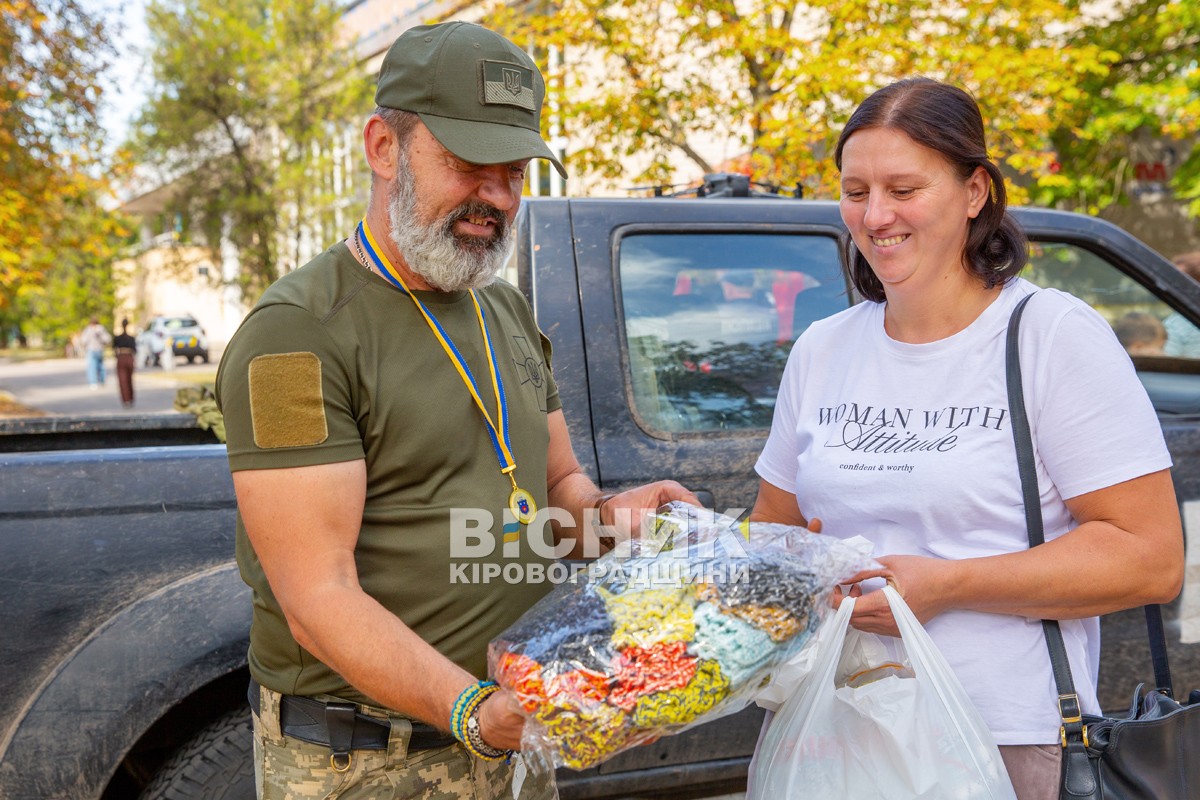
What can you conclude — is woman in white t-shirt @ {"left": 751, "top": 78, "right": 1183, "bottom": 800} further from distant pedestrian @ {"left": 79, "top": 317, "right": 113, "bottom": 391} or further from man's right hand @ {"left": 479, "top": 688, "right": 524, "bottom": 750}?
distant pedestrian @ {"left": 79, "top": 317, "right": 113, "bottom": 391}

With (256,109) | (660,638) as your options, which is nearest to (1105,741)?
(660,638)

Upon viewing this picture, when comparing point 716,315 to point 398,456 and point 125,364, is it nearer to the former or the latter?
point 398,456

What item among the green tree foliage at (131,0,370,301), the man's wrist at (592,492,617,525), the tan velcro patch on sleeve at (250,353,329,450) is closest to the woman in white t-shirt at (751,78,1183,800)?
the man's wrist at (592,492,617,525)

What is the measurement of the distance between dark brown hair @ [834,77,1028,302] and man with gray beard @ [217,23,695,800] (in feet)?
1.91

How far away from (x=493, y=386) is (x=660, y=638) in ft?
1.95

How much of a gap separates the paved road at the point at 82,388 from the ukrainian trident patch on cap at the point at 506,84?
12.4 m

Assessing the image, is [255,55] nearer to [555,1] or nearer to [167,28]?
[167,28]

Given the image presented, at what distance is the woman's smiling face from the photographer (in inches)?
65.7

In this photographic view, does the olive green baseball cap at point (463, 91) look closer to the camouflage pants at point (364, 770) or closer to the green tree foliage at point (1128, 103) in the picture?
the camouflage pants at point (364, 770)

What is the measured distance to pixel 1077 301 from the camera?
5.39ft

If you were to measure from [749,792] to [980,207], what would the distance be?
1090mm

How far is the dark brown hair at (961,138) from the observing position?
1.65m

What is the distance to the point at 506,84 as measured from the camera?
1699 mm

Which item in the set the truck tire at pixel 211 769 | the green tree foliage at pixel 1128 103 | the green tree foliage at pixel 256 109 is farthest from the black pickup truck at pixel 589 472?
the green tree foliage at pixel 256 109
